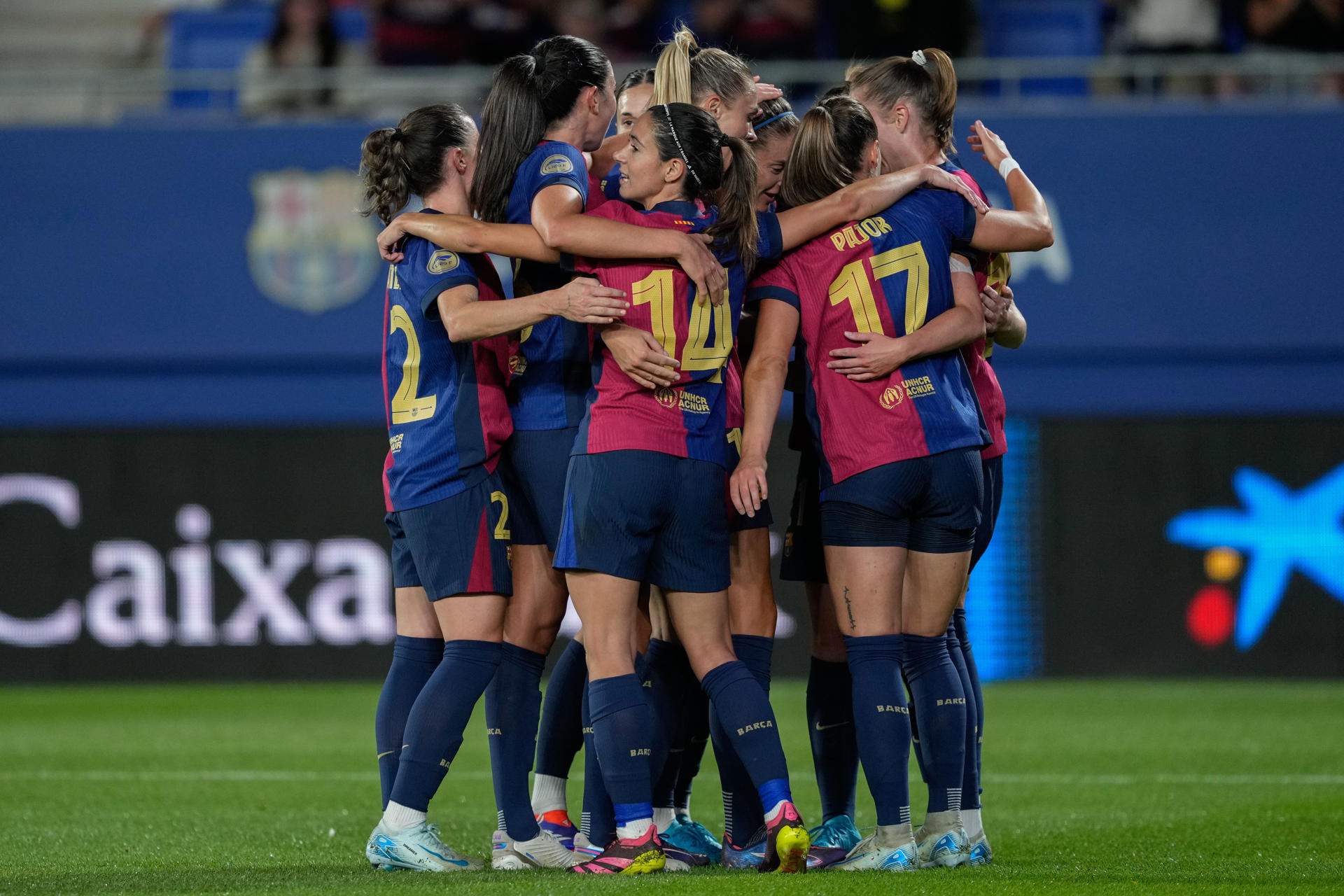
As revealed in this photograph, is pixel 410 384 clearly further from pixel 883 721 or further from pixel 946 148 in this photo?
pixel 946 148

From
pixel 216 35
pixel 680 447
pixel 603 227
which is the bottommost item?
pixel 680 447

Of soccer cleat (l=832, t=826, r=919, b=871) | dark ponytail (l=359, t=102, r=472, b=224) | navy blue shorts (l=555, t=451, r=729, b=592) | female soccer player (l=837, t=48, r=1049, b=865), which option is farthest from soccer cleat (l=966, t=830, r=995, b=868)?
dark ponytail (l=359, t=102, r=472, b=224)

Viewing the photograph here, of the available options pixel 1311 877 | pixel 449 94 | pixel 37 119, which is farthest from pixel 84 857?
pixel 37 119

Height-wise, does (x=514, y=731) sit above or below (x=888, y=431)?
below

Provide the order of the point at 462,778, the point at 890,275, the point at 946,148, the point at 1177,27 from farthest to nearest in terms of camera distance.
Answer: the point at 1177,27 < the point at 462,778 < the point at 946,148 < the point at 890,275

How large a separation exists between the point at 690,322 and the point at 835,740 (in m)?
1.24

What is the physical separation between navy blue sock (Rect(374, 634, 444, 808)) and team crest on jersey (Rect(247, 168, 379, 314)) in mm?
6772

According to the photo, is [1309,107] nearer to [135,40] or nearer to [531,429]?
[531,429]

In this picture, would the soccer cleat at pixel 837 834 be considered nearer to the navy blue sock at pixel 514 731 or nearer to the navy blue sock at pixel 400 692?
the navy blue sock at pixel 514 731

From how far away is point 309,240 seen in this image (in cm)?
1118


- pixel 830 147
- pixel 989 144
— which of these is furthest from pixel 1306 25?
pixel 830 147

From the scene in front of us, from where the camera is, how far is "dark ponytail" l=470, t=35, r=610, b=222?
4.39 meters

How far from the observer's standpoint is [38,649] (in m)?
10.7

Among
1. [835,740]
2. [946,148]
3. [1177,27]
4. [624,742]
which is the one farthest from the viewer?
[1177,27]
